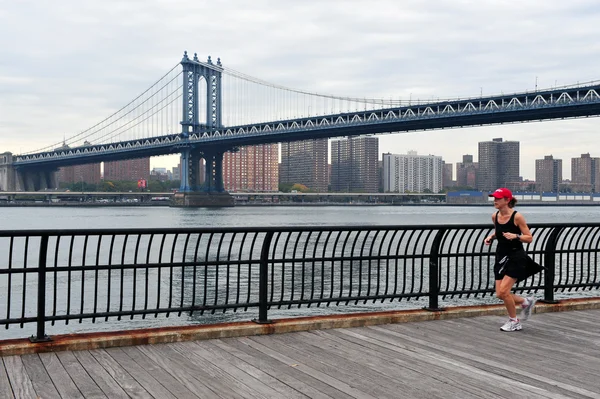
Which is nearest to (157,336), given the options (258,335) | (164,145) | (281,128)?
(258,335)

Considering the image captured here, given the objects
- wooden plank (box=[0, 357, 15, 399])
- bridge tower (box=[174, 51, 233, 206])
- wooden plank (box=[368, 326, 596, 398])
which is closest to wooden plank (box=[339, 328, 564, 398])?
wooden plank (box=[368, 326, 596, 398])

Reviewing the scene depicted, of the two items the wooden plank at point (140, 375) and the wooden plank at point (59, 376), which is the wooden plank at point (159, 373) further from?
the wooden plank at point (59, 376)

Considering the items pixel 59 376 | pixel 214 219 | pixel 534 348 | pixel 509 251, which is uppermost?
pixel 509 251

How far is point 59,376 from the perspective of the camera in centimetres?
569

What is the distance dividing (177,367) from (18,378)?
1.29m

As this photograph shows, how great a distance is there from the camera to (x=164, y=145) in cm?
12288

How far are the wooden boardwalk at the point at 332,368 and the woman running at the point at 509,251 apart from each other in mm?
346

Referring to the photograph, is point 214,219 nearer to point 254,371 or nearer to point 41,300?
point 41,300

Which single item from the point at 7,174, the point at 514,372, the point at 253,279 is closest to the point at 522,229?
the point at 514,372

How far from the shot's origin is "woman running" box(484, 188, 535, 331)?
783 centimetres

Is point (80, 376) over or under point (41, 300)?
under

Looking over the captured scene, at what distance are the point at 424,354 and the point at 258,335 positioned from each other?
1.80 meters

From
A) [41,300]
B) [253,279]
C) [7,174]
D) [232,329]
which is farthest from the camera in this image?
[7,174]

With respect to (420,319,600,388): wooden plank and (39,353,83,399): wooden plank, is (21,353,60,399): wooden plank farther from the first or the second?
(420,319,600,388): wooden plank
